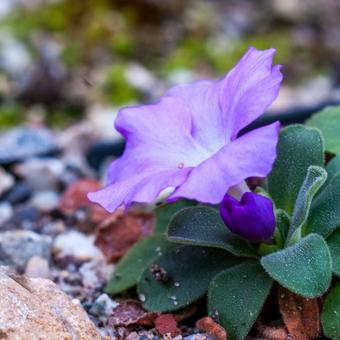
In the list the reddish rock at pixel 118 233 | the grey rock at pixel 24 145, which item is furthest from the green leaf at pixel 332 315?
the grey rock at pixel 24 145

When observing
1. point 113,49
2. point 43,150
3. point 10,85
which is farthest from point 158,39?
point 43,150

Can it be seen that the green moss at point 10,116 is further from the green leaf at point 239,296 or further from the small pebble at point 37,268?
the green leaf at point 239,296

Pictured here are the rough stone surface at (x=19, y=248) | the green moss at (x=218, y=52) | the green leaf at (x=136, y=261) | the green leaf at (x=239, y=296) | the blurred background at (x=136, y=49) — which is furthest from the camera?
the green moss at (x=218, y=52)

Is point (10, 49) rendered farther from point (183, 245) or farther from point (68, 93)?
point (183, 245)

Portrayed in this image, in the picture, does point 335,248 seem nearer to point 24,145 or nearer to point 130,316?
point 130,316

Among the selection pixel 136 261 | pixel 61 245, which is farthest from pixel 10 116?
pixel 136 261

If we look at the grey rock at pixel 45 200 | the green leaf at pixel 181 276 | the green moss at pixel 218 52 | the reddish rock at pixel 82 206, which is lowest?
the green moss at pixel 218 52
